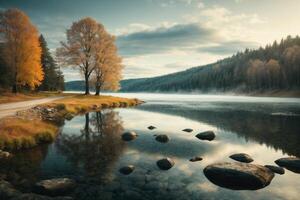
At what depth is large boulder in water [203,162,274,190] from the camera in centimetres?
1350

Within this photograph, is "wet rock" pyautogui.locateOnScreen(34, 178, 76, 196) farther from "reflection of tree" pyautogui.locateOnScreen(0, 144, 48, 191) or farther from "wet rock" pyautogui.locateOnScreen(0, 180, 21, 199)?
"wet rock" pyautogui.locateOnScreen(0, 180, 21, 199)

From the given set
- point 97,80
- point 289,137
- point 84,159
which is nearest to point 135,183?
point 84,159

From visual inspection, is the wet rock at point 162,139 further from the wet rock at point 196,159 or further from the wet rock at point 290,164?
the wet rock at point 290,164

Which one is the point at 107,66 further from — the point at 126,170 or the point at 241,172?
the point at 241,172

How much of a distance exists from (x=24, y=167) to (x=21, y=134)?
5816 millimetres

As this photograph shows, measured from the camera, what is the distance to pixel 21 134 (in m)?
20.2

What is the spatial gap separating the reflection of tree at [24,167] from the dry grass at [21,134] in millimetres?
1033

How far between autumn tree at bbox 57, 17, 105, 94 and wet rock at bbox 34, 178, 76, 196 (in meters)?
44.9

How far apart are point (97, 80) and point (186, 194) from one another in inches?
1984

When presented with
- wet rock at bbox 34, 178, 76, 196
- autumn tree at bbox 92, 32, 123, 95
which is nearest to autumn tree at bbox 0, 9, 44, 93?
autumn tree at bbox 92, 32, 123, 95

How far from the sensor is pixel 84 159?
17.3 meters

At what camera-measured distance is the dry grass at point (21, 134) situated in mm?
18734

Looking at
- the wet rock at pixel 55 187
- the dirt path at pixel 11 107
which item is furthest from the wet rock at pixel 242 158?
the dirt path at pixel 11 107

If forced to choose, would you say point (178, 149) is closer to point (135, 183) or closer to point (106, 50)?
point (135, 183)
